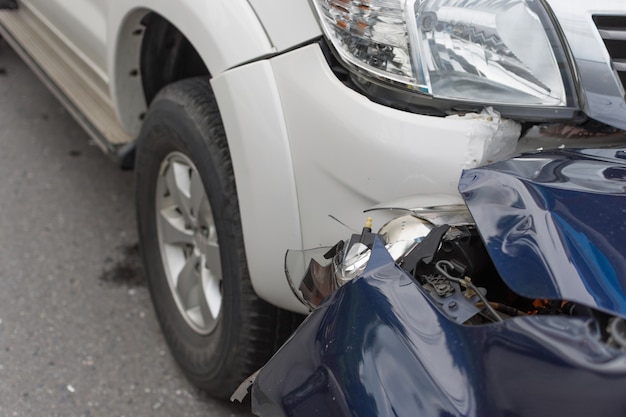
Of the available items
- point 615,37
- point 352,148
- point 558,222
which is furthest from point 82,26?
point 558,222

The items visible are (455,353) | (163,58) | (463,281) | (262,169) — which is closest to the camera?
(455,353)

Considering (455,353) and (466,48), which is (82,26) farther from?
(455,353)

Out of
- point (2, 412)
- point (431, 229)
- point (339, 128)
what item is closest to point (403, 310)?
point (431, 229)

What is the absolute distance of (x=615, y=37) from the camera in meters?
1.53

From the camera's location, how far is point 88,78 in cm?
320

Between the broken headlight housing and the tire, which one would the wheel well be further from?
the broken headlight housing

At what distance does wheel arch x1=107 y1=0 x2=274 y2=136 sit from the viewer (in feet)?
5.74

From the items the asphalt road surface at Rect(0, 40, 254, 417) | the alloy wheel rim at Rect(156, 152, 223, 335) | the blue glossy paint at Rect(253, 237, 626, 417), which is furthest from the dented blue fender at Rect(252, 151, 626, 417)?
the asphalt road surface at Rect(0, 40, 254, 417)

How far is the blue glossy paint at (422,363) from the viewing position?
39.2 inches

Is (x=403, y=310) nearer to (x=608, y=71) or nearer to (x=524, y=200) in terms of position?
(x=524, y=200)

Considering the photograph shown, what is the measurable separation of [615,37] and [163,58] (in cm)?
165

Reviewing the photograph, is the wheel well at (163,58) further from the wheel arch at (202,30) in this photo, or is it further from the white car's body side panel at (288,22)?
the white car's body side panel at (288,22)

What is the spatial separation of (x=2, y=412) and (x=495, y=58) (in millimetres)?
1946

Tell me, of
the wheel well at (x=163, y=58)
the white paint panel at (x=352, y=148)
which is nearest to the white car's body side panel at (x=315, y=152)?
the white paint panel at (x=352, y=148)
